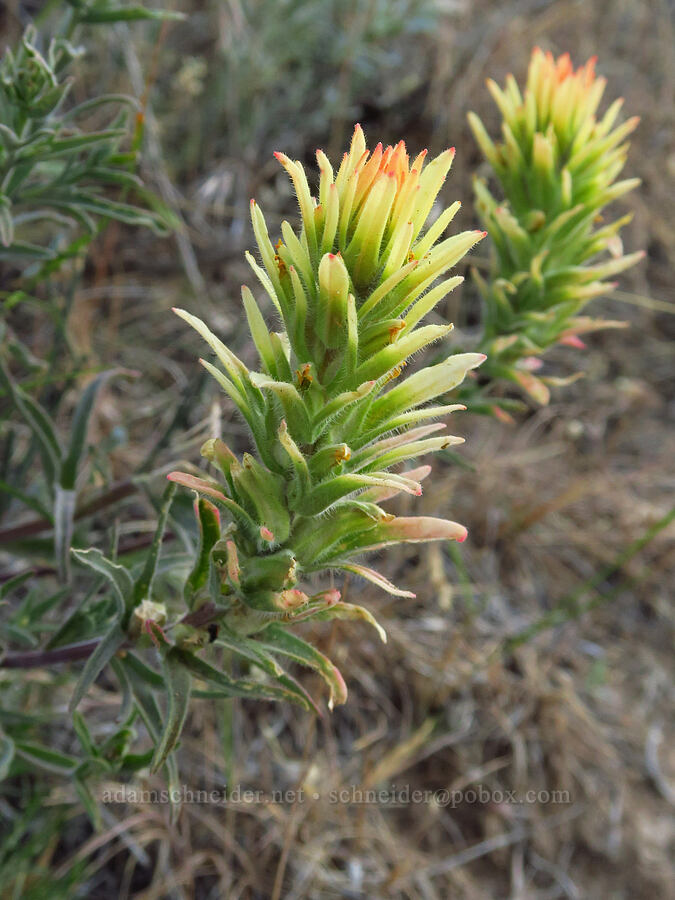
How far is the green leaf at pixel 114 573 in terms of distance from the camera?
1315 mm

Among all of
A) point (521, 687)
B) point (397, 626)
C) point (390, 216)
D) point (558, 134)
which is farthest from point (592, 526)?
point (390, 216)

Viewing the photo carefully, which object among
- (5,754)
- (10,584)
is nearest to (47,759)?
(5,754)

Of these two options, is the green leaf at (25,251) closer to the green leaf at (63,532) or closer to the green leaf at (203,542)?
the green leaf at (63,532)

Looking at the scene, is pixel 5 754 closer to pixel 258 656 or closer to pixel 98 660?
pixel 98 660

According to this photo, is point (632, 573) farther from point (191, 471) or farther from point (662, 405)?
point (191, 471)

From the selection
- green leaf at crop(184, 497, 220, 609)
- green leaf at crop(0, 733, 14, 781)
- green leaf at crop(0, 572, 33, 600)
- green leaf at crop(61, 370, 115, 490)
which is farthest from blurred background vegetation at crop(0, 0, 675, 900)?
green leaf at crop(184, 497, 220, 609)

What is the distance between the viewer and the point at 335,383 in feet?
3.81

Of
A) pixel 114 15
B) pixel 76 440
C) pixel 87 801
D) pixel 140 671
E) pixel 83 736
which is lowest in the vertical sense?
pixel 87 801

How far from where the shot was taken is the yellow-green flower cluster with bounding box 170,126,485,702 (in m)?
1.07

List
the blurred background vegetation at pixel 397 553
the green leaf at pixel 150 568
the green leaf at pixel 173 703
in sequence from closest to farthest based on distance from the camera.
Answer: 1. the green leaf at pixel 173 703
2. the green leaf at pixel 150 568
3. the blurred background vegetation at pixel 397 553

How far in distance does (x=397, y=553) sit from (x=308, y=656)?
2.10 meters

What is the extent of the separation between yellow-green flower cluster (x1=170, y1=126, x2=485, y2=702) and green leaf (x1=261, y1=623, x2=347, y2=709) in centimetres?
5

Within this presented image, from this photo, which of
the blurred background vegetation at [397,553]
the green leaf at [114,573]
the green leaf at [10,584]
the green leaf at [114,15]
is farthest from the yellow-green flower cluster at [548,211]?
the green leaf at [10,584]

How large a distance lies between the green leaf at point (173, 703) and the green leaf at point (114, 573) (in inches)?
5.0
